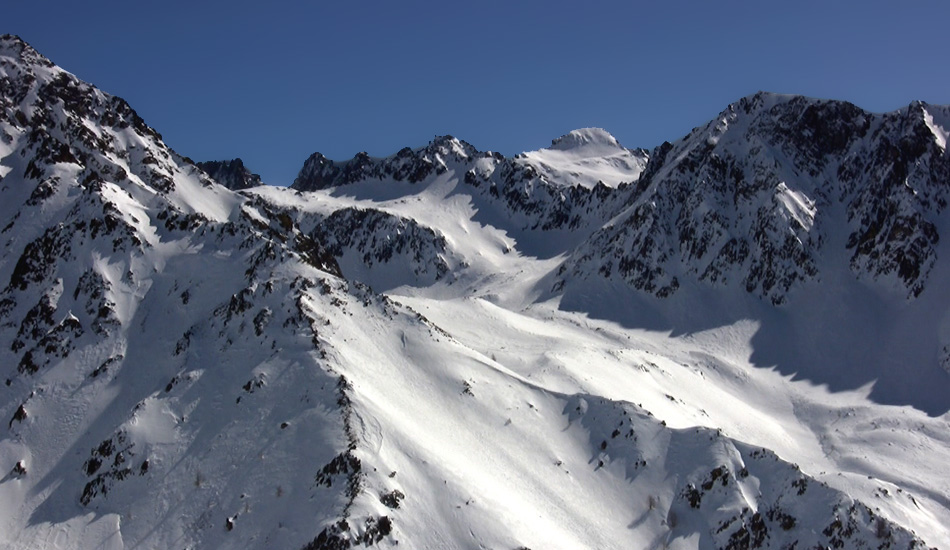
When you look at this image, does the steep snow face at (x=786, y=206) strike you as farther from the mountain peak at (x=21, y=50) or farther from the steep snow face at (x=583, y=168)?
the mountain peak at (x=21, y=50)

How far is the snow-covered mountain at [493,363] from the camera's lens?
4438 centimetres

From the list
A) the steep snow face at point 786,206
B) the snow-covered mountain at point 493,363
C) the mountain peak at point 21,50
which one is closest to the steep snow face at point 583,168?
the steep snow face at point 786,206

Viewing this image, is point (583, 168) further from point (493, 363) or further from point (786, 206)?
point (493, 363)

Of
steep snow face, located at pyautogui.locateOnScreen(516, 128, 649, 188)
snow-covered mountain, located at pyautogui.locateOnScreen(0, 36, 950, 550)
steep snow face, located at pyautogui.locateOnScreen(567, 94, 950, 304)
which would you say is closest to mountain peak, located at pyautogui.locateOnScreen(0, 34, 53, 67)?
snow-covered mountain, located at pyautogui.locateOnScreen(0, 36, 950, 550)

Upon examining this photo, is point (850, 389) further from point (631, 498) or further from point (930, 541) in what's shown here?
point (631, 498)

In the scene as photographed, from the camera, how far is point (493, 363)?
60969mm

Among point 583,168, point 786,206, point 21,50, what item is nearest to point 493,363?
point 786,206

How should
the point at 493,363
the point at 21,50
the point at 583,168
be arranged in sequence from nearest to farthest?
the point at 493,363, the point at 21,50, the point at 583,168

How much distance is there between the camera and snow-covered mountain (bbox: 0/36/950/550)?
44375mm

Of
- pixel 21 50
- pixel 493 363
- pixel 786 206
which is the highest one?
pixel 786 206

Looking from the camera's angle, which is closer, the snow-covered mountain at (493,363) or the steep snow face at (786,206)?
the snow-covered mountain at (493,363)

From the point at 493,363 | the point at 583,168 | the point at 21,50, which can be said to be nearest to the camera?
the point at 493,363

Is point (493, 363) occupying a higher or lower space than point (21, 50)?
lower

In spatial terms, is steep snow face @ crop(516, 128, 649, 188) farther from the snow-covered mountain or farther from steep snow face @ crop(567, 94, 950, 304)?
the snow-covered mountain
